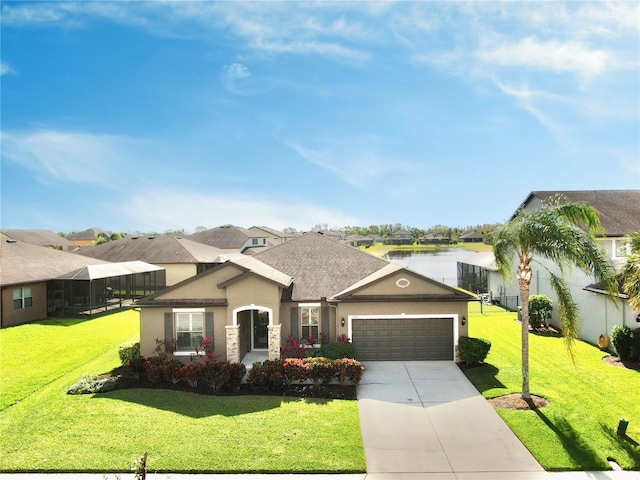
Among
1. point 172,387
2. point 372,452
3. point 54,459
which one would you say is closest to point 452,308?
point 372,452

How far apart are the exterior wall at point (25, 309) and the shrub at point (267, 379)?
59.0 feet

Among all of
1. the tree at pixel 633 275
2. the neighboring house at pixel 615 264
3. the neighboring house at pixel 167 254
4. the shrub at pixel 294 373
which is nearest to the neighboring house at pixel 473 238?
the neighboring house at pixel 167 254

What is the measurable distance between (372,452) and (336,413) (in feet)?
7.29

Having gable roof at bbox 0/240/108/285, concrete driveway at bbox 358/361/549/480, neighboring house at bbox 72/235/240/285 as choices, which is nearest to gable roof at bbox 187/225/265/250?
neighboring house at bbox 72/235/240/285

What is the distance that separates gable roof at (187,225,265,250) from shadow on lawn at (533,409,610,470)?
49.7m

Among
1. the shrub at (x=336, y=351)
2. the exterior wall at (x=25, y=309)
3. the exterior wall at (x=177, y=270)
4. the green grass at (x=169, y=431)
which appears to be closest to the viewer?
the green grass at (x=169, y=431)

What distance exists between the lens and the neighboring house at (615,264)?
17406 millimetres

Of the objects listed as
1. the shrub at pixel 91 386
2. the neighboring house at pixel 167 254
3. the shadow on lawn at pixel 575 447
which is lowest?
the shadow on lawn at pixel 575 447

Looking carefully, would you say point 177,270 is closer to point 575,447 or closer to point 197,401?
point 197,401

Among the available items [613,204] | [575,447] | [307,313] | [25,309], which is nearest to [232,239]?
[25,309]

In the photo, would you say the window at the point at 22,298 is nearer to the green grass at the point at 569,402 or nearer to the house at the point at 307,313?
the house at the point at 307,313

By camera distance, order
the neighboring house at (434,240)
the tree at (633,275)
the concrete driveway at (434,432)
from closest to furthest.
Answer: the concrete driveway at (434,432) < the tree at (633,275) < the neighboring house at (434,240)

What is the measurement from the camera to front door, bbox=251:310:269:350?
1867 centimetres

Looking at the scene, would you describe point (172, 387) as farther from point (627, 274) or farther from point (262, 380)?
point (627, 274)
